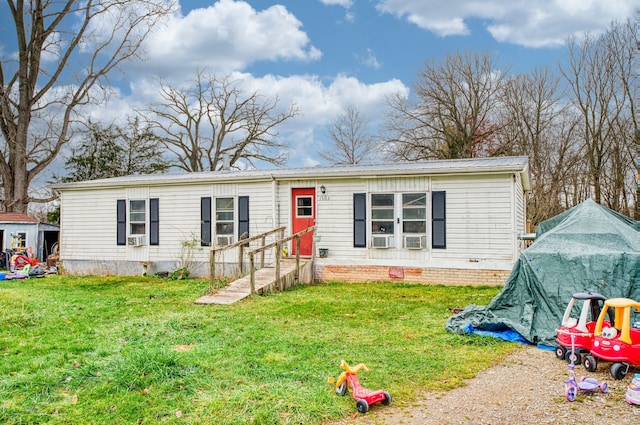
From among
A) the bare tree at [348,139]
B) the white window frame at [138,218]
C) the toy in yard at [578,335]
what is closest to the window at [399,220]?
the toy in yard at [578,335]

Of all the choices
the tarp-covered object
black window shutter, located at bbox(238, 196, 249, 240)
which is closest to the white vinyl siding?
the tarp-covered object

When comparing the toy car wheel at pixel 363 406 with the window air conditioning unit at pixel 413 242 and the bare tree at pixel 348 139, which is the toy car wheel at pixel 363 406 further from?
the bare tree at pixel 348 139

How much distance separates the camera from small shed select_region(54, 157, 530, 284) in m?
11.2

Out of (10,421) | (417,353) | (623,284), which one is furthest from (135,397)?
(623,284)

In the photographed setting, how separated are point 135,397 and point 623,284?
595 centimetres

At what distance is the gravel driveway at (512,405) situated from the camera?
151 inches

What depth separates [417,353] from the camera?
5633 mm

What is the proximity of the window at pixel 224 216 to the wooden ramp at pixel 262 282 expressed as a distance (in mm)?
2115

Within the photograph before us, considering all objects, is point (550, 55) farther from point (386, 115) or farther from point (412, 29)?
point (412, 29)

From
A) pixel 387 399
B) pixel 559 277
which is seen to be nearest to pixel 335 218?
pixel 559 277

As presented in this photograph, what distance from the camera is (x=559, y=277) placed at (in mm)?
6570

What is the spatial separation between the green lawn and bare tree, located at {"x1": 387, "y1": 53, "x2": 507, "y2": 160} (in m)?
17.5

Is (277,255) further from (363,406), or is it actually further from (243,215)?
(363,406)

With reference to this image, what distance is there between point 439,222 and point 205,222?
6.59 meters
